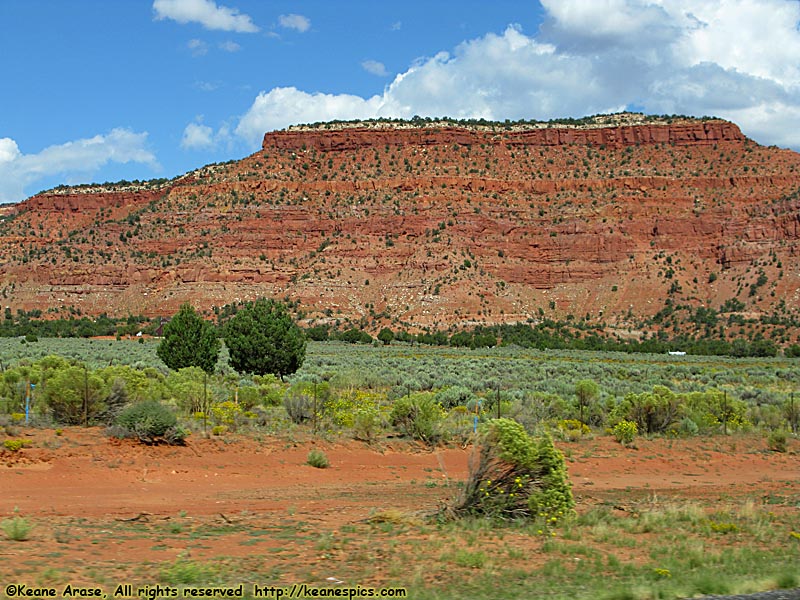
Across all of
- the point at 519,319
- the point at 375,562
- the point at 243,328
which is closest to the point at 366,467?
the point at 375,562

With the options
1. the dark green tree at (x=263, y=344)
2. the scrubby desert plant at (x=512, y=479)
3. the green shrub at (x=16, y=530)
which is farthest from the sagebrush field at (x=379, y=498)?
the dark green tree at (x=263, y=344)

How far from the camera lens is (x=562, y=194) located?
102m

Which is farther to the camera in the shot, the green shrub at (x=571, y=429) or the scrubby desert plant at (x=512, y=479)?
the green shrub at (x=571, y=429)

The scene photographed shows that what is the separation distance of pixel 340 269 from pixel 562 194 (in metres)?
29.7

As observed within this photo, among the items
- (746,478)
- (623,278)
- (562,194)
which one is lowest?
(746,478)

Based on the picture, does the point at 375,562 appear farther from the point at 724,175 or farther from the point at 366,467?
the point at 724,175

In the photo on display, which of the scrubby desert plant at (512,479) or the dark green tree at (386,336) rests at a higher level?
the dark green tree at (386,336)

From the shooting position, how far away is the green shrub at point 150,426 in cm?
1662

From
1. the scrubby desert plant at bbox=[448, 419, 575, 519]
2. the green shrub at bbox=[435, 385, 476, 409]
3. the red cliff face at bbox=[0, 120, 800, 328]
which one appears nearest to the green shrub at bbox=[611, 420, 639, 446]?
the green shrub at bbox=[435, 385, 476, 409]

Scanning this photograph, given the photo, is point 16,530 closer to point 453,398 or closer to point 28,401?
point 28,401

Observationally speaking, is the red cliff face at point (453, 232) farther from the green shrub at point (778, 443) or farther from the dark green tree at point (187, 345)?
the green shrub at point (778, 443)

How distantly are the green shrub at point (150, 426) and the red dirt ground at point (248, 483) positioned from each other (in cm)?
28

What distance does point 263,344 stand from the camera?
118ft

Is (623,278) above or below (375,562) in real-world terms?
above
